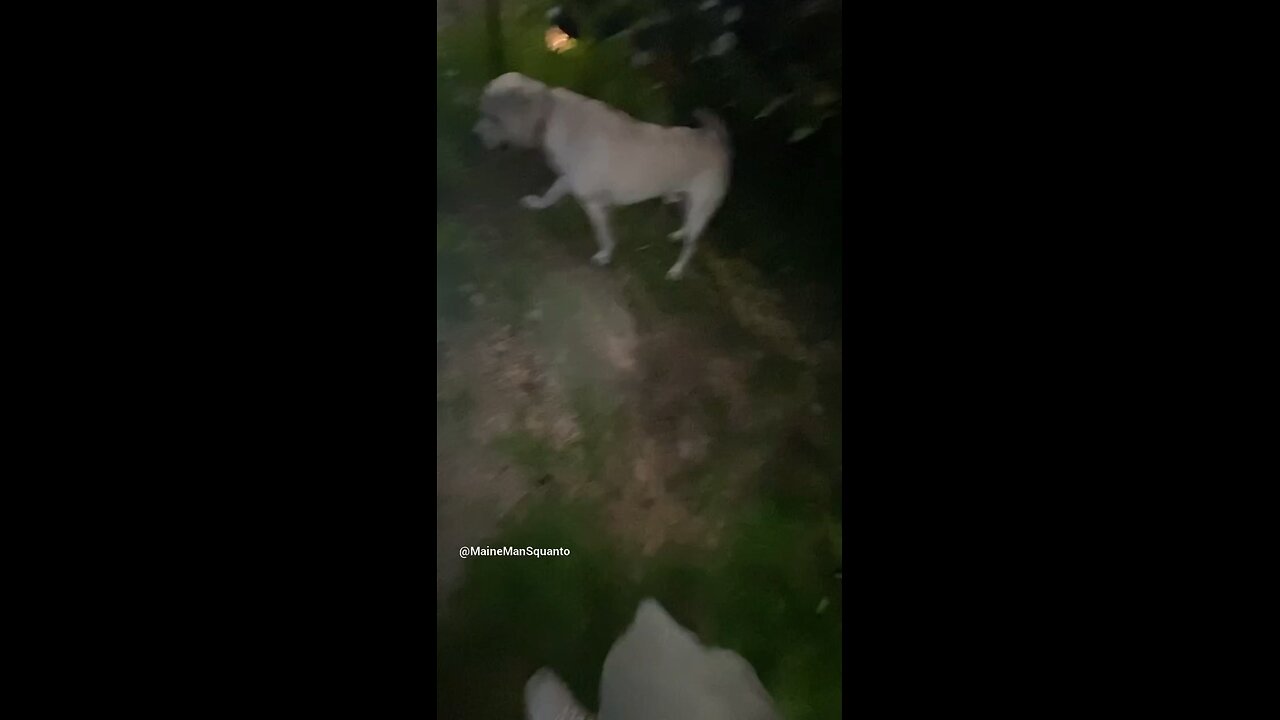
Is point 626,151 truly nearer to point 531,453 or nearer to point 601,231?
point 601,231

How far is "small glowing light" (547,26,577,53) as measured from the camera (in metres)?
0.99

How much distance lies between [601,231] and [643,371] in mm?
146

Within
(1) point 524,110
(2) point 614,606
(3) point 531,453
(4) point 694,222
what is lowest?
(2) point 614,606

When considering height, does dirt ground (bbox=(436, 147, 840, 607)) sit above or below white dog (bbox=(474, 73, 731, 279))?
below

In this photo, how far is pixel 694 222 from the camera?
1001mm

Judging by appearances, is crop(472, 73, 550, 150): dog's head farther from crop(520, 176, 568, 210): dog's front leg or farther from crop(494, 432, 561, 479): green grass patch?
crop(494, 432, 561, 479): green grass patch

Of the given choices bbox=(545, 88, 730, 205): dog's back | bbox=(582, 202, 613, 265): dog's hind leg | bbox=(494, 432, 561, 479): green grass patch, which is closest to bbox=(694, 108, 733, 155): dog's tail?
bbox=(545, 88, 730, 205): dog's back

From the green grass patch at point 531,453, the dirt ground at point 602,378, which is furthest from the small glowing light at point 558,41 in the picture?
the green grass patch at point 531,453

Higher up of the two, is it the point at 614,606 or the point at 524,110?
the point at 524,110

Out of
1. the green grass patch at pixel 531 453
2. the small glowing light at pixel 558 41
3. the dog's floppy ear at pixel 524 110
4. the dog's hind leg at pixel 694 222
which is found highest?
the small glowing light at pixel 558 41

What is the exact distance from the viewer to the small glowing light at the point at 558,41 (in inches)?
39.1

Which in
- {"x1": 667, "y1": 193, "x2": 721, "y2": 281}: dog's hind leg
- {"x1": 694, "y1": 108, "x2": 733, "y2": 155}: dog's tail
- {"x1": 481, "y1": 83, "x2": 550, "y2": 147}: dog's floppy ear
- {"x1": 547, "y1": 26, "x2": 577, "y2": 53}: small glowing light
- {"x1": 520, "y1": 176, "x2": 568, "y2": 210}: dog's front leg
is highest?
{"x1": 547, "y1": 26, "x2": 577, "y2": 53}: small glowing light

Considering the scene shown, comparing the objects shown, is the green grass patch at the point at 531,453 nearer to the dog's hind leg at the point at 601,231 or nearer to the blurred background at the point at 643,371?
the blurred background at the point at 643,371

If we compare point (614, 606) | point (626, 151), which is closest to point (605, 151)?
point (626, 151)
